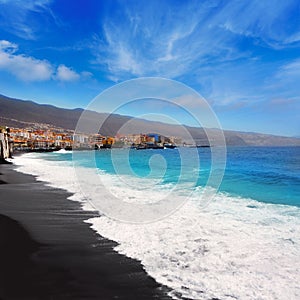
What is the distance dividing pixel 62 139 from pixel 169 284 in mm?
175159

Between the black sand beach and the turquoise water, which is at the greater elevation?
the black sand beach

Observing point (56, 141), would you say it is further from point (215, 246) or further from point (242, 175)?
point (215, 246)

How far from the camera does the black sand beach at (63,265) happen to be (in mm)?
4668

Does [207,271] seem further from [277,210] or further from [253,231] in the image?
[277,210]

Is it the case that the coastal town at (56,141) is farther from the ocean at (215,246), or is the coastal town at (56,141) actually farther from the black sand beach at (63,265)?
the black sand beach at (63,265)

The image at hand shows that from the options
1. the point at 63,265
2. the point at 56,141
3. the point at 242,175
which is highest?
the point at 56,141

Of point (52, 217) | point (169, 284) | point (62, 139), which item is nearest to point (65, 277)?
point (169, 284)

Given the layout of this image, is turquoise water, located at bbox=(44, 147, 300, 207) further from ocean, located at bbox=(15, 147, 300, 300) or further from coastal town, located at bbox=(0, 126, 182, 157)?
coastal town, located at bbox=(0, 126, 182, 157)

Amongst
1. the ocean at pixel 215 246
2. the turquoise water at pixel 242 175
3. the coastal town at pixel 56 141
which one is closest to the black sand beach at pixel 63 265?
the ocean at pixel 215 246

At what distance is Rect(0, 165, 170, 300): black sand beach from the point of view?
467 centimetres

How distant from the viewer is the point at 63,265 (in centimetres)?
573

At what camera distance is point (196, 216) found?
10.7m

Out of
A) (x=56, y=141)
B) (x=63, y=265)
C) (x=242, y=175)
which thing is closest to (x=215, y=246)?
(x=63, y=265)

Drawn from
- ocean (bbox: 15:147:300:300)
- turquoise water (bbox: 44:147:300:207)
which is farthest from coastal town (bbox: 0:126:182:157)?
ocean (bbox: 15:147:300:300)
